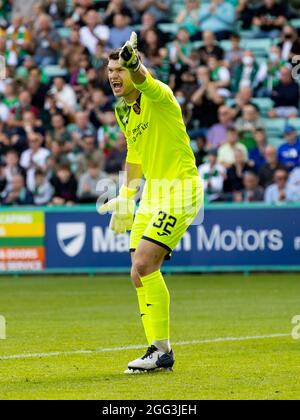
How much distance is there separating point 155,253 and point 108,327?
3803mm

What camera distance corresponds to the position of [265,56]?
76.8 ft

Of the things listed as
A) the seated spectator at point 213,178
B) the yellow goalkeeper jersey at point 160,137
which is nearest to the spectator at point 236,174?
the seated spectator at point 213,178

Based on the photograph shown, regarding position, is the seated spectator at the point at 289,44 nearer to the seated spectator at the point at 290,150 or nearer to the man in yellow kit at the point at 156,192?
the seated spectator at the point at 290,150

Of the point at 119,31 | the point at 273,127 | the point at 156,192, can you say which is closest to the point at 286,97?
the point at 273,127

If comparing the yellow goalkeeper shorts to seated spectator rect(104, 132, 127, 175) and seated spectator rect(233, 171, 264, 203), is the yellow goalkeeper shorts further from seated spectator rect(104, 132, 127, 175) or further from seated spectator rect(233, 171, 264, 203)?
seated spectator rect(104, 132, 127, 175)

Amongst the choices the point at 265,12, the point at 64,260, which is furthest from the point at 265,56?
the point at 64,260

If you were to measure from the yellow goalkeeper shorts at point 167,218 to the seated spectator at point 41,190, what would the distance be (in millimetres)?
11968

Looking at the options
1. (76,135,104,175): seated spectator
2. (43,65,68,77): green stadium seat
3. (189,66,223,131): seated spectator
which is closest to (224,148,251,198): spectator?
(189,66,223,131): seated spectator

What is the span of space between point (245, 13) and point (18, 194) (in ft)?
20.0

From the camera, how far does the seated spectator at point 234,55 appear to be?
22.5 m

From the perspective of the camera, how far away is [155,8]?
2469cm

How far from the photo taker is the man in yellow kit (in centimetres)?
892

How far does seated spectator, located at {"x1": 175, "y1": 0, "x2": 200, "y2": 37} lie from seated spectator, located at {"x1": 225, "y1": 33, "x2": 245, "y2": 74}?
1.27 m
